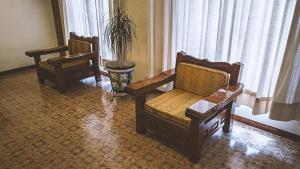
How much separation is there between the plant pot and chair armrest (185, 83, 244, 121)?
4.59 ft

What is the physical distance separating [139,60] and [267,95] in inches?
69.7

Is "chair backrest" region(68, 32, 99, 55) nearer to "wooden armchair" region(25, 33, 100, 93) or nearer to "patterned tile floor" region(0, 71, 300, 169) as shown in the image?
"wooden armchair" region(25, 33, 100, 93)

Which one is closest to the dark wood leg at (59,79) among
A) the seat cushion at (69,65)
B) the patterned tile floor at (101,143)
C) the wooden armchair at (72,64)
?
the wooden armchair at (72,64)

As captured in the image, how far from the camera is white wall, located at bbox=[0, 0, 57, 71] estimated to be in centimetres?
405

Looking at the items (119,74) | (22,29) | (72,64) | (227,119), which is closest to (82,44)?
(72,64)

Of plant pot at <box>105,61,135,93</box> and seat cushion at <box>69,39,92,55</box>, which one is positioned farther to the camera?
seat cushion at <box>69,39,92,55</box>

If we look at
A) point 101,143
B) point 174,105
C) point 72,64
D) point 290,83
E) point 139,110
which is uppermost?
point 290,83

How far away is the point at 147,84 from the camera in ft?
7.13

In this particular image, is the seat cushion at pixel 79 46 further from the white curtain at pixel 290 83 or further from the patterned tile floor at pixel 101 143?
the white curtain at pixel 290 83

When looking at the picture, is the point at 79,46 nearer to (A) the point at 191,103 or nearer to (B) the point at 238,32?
(A) the point at 191,103

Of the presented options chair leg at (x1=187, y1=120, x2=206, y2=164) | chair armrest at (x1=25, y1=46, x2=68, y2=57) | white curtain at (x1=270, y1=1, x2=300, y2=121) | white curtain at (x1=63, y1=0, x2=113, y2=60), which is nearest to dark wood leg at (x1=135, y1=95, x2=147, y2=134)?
chair leg at (x1=187, y1=120, x2=206, y2=164)

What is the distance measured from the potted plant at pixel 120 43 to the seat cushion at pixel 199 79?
870 millimetres

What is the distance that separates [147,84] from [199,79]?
1.74 feet

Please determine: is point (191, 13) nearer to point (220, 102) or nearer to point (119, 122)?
point (220, 102)
